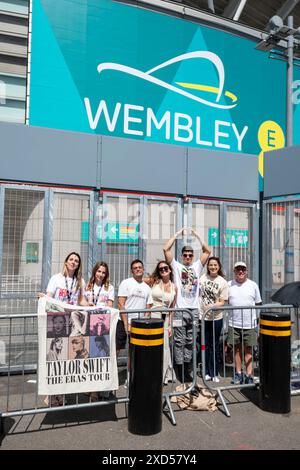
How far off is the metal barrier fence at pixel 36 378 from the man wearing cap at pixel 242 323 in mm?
606

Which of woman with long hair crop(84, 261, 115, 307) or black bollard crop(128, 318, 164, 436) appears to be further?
woman with long hair crop(84, 261, 115, 307)

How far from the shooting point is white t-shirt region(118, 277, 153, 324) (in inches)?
219

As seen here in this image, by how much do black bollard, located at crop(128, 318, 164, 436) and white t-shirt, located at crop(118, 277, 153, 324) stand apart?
4.10ft

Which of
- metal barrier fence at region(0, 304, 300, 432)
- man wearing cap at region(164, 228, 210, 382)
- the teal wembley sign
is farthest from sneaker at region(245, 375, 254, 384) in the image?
the teal wembley sign

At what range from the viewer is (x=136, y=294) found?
5.57 meters

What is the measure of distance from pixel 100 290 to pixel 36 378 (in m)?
1.36

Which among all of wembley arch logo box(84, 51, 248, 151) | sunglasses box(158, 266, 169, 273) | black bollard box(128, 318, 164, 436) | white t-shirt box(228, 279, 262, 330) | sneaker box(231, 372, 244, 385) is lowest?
sneaker box(231, 372, 244, 385)

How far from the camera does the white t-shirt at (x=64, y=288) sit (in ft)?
16.5

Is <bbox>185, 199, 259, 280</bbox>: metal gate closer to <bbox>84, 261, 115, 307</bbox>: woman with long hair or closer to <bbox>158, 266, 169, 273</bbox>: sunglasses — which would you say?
<bbox>158, 266, 169, 273</bbox>: sunglasses

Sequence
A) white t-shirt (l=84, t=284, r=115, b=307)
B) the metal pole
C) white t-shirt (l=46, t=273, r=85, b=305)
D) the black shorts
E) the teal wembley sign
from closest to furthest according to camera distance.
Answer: white t-shirt (l=46, t=273, r=85, b=305), white t-shirt (l=84, t=284, r=115, b=307), the black shorts, the teal wembley sign, the metal pole

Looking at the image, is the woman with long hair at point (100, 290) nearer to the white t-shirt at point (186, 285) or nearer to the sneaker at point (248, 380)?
the white t-shirt at point (186, 285)

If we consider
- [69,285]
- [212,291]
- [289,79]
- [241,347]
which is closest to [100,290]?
[69,285]

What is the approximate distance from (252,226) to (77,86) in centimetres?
668

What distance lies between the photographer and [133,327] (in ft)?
14.2
